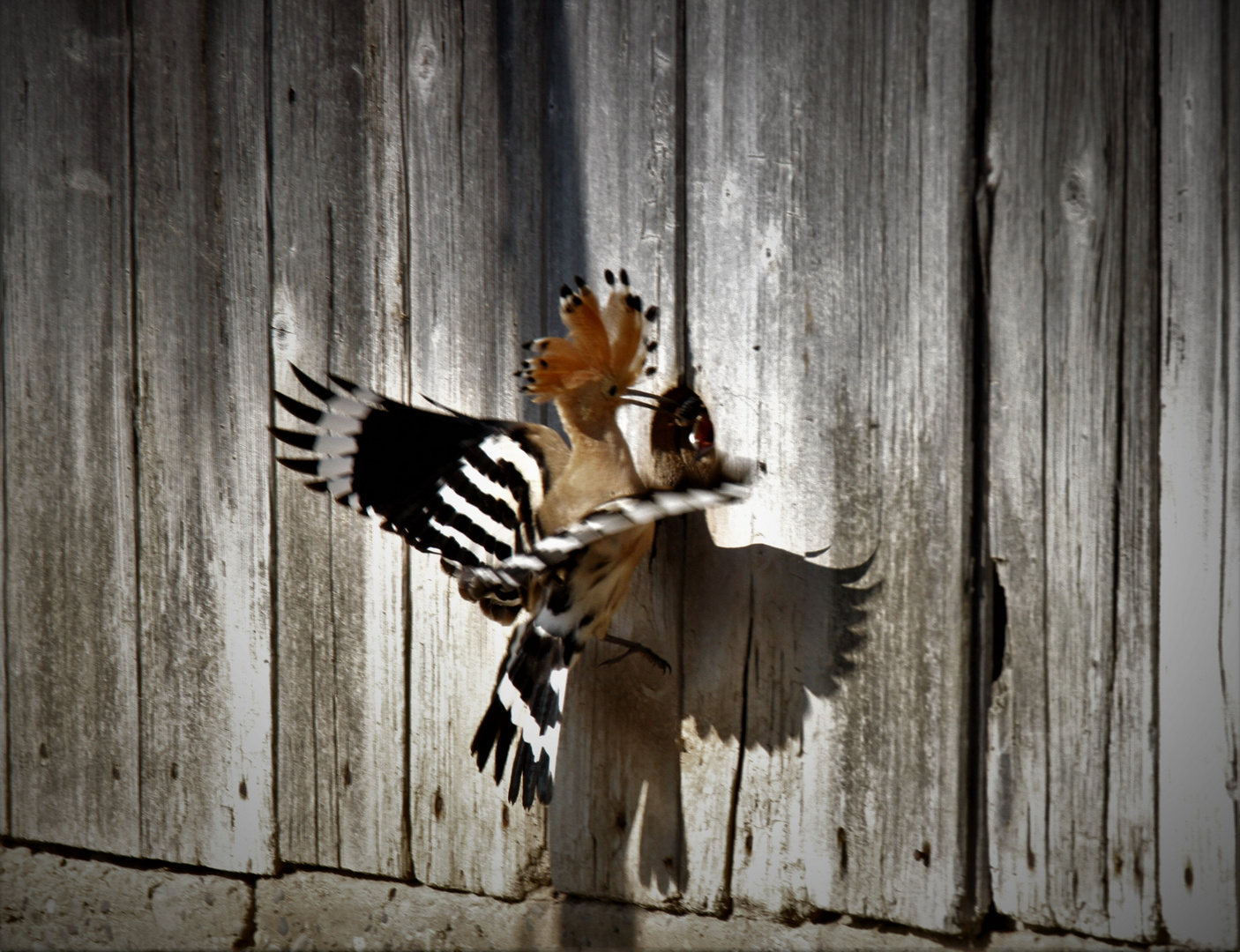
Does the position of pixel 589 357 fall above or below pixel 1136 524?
above

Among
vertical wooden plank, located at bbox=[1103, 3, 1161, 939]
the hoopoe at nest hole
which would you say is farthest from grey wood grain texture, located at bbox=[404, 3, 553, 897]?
vertical wooden plank, located at bbox=[1103, 3, 1161, 939]

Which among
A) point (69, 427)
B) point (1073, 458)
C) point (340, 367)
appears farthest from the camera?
point (69, 427)

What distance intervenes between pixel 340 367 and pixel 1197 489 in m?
1.97

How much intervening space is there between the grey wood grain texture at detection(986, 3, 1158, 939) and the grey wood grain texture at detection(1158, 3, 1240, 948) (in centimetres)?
3

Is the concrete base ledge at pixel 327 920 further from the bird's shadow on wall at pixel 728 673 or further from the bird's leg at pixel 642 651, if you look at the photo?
the bird's leg at pixel 642 651

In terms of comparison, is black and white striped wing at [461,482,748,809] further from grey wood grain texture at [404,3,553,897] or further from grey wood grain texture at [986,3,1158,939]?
grey wood grain texture at [986,3,1158,939]

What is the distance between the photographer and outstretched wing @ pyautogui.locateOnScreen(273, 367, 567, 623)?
2.17 meters

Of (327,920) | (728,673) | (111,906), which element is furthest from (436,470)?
(111,906)

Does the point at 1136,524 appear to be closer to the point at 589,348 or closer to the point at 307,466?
the point at 589,348

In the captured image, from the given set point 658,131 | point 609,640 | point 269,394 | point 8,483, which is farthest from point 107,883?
point 658,131

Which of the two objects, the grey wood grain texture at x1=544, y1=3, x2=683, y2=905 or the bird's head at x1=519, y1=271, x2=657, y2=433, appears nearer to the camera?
the bird's head at x1=519, y1=271, x2=657, y2=433

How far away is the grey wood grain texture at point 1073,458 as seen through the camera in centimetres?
183

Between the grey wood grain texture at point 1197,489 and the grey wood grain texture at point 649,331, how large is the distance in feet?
3.25

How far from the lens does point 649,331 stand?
2.12 metres
